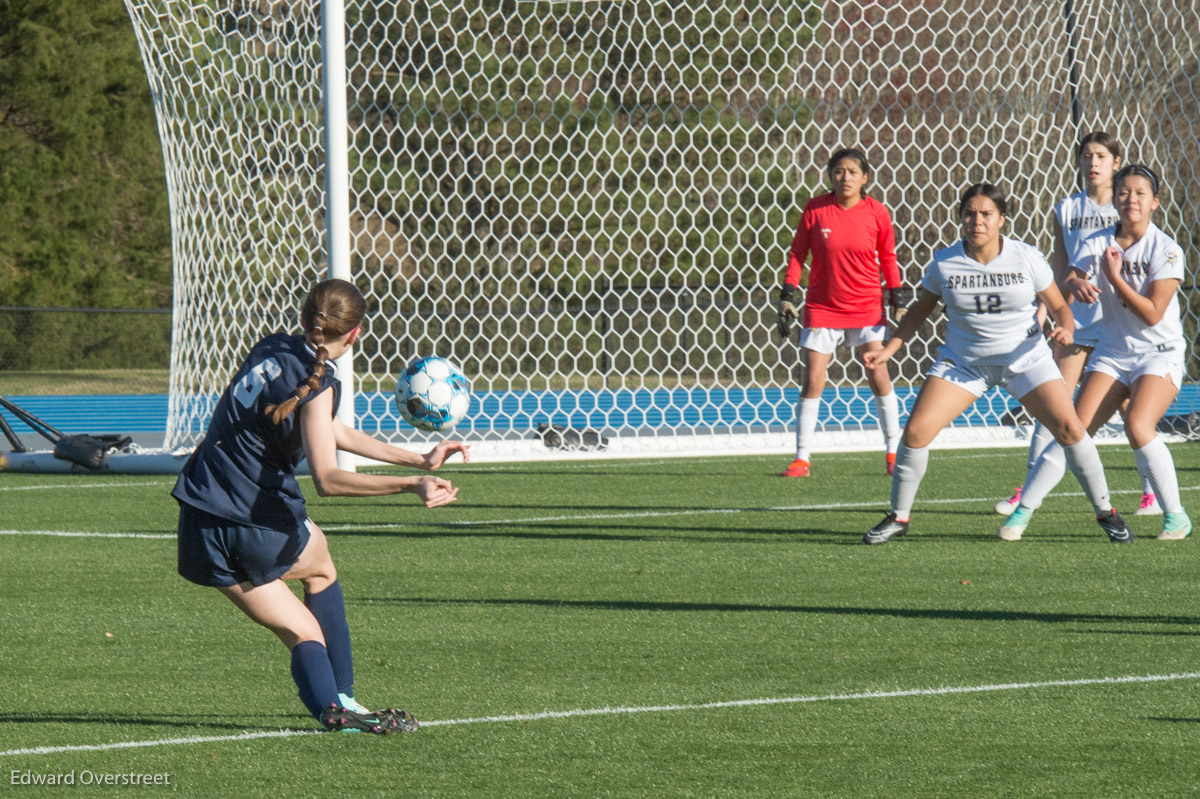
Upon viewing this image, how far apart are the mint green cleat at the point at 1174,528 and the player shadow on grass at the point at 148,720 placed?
4.89 m

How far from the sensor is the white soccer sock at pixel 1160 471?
293 inches

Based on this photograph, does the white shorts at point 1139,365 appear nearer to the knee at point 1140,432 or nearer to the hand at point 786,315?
the knee at point 1140,432

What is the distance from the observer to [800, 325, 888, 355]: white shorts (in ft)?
35.6

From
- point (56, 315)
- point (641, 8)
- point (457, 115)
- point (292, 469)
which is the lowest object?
point (56, 315)

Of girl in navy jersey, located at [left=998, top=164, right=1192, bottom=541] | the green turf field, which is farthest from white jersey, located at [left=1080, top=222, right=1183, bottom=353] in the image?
the green turf field

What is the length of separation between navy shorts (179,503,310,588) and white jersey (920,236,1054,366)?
4.19 m

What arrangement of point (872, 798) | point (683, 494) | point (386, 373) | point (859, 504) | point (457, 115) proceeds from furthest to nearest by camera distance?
point (457, 115) → point (386, 373) → point (683, 494) → point (859, 504) → point (872, 798)

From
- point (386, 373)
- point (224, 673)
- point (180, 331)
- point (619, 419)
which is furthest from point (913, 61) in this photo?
point (224, 673)

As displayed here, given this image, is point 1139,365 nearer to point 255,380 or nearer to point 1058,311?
point 1058,311

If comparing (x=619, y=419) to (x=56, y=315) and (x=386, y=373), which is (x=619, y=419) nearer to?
(x=386, y=373)

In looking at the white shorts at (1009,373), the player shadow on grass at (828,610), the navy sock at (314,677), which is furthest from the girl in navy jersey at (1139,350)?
the navy sock at (314,677)

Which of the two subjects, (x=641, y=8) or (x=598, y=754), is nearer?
(x=598, y=754)

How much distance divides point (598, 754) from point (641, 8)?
68.6ft

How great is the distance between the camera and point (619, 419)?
54.8 ft
